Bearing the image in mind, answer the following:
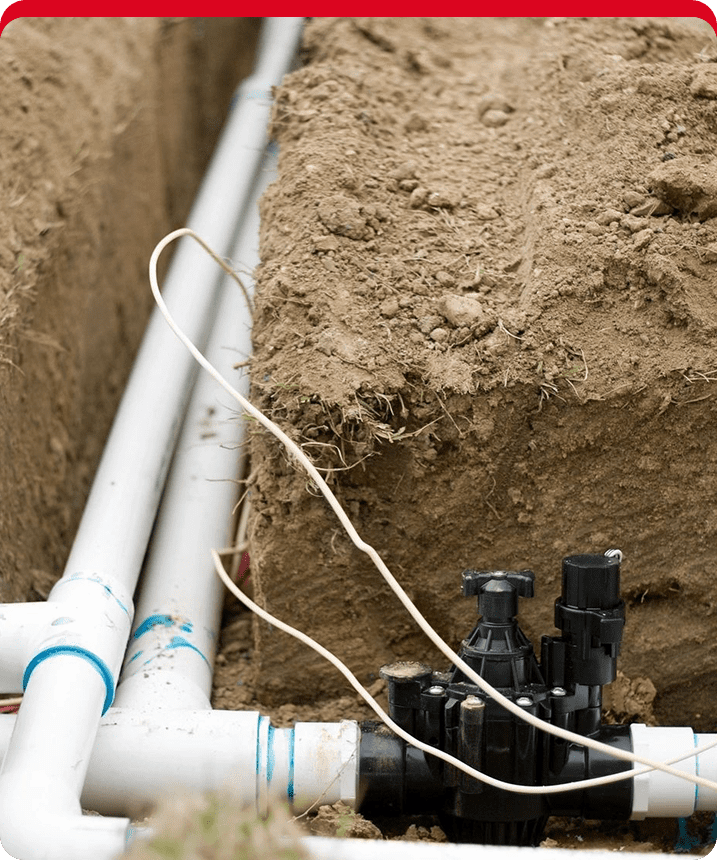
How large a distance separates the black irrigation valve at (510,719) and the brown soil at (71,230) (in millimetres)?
875

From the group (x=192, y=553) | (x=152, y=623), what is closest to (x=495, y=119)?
(x=192, y=553)

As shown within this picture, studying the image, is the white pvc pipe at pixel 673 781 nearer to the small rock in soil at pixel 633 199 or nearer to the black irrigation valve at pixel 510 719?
the black irrigation valve at pixel 510 719

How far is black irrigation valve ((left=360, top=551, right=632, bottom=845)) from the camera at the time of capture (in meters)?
1.49

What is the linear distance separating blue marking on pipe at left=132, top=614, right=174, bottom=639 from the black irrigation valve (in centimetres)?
48

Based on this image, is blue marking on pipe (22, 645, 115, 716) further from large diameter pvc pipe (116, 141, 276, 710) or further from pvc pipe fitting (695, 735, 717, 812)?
pvc pipe fitting (695, 735, 717, 812)

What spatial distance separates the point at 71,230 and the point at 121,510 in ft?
3.36

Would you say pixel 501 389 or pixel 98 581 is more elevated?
pixel 501 389

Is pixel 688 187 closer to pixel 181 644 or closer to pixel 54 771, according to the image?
pixel 181 644

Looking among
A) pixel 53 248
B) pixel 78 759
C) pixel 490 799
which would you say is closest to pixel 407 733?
pixel 490 799

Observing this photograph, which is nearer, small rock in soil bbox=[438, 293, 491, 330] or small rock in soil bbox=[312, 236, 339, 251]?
small rock in soil bbox=[438, 293, 491, 330]

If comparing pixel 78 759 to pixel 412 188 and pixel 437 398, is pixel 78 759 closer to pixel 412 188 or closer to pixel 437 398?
pixel 437 398

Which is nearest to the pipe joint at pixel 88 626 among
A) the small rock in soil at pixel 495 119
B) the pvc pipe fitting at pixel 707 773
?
the pvc pipe fitting at pixel 707 773

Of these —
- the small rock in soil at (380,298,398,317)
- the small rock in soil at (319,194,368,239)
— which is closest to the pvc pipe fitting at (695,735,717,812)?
the small rock in soil at (380,298,398,317)

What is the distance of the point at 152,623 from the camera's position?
72.6 inches
